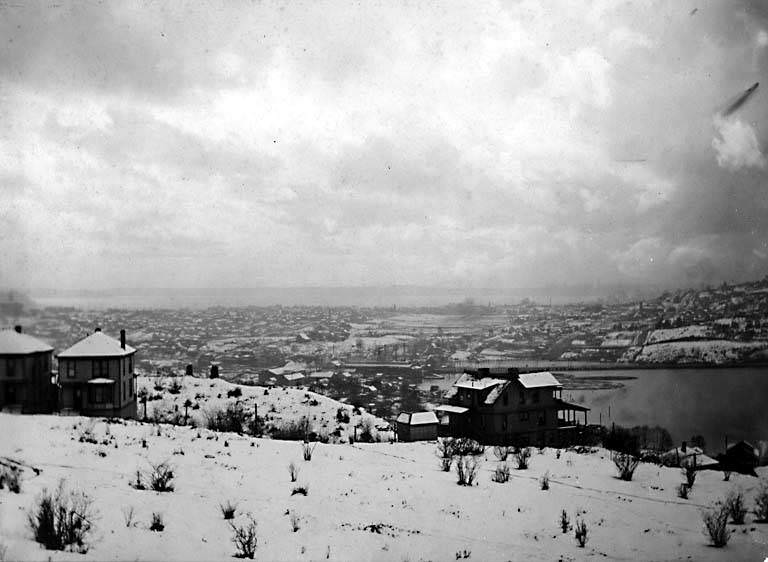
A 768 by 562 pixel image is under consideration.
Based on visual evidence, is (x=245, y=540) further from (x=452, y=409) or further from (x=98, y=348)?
(x=452, y=409)

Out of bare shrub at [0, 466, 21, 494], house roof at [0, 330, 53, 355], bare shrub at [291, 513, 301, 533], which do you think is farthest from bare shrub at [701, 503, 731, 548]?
house roof at [0, 330, 53, 355]

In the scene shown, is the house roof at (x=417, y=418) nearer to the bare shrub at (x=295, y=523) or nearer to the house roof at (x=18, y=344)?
the bare shrub at (x=295, y=523)

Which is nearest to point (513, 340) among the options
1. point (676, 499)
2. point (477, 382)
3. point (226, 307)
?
point (477, 382)

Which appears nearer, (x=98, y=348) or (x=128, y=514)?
(x=128, y=514)

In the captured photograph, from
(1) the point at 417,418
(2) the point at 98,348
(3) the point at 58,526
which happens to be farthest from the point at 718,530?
(2) the point at 98,348

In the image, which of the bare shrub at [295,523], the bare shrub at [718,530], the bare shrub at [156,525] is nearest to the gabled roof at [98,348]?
the bare shrub at [156,525]
